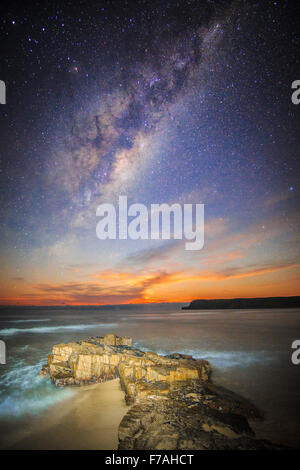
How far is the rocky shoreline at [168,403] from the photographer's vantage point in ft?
13.6

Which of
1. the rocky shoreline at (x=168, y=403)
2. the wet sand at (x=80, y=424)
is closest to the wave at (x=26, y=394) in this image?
the rocky shoreline at (x=168, y=403)

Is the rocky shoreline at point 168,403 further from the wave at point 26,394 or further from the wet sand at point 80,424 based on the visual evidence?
the wet sand at point 80,424

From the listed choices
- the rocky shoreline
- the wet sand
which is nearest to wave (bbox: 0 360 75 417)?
the rocky shoreline

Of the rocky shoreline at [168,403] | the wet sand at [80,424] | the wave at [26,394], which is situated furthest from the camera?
the wave at [26,394]

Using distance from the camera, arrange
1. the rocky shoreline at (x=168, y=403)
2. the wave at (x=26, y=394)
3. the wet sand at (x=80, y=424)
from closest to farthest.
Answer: the rocky shoreline at (x=168, y=403) < the wet sand at (x=80, y=424) < the wave at (x=26, y=394)

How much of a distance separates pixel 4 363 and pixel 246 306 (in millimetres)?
118750

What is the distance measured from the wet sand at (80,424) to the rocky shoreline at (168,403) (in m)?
0.65

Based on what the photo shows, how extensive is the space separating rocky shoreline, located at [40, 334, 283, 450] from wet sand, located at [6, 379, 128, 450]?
65cm

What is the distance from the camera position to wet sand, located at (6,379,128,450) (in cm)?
522

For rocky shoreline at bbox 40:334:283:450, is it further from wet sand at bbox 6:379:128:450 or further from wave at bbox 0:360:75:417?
wet sand at bbox 6:379:128:450

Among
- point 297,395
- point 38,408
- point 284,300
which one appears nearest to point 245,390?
point 297,395

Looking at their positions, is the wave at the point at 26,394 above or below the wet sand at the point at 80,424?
below

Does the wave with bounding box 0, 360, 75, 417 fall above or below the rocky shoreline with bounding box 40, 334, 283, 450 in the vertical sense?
below

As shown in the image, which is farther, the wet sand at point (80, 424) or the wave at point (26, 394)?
the wave at point (26, 394)
